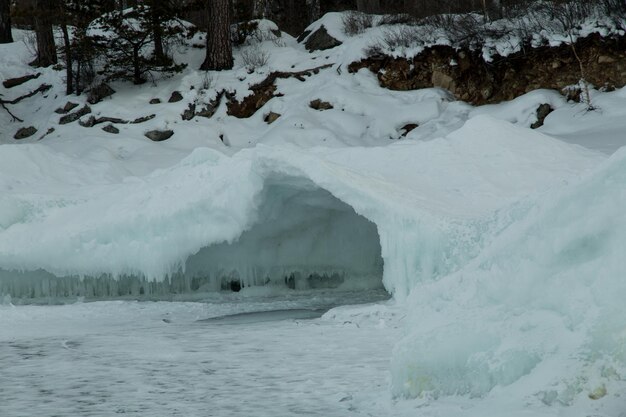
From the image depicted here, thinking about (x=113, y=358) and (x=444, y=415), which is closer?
(x=444, y=415)

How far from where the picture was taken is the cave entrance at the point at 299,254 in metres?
8.63

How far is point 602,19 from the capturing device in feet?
42.5

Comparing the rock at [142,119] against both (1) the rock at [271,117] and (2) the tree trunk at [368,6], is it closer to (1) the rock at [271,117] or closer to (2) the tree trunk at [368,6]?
(1) the rock at [271,117]

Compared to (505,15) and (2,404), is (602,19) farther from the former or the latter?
(2,404)

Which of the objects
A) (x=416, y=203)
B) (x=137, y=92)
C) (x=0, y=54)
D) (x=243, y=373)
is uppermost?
(x=0, y=54)

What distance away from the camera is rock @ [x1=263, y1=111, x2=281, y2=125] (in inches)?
600

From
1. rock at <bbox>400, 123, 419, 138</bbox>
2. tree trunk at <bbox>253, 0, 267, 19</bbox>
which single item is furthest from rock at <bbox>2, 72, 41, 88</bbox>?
rock at <bbox>400, 123, 419, 138</bbox>

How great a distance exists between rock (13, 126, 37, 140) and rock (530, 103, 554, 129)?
9718 millimetres

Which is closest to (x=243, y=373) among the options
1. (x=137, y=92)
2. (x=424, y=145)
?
(x=424, y=145)

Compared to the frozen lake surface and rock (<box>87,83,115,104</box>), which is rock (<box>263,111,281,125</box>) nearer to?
rock (<box>87,83,115,104</box>)

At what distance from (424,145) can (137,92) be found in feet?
31.9

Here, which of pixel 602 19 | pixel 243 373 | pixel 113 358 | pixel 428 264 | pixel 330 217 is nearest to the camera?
pixel 243 373

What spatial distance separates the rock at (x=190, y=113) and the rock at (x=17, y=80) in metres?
5.06

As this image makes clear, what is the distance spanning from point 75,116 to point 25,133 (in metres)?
1.17
